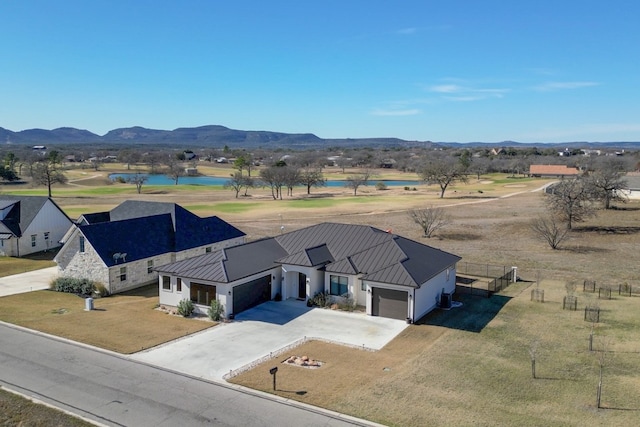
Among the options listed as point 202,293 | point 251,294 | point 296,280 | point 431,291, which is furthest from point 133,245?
point 431,291

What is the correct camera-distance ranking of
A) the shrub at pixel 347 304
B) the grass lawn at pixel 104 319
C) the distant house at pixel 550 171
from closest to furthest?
the grass lawn at pixel 104 319 → the shrub at pixel 347 304 → the distant house at pixel 550 171

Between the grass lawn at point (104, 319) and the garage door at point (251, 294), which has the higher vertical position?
the garage door at point (251, 294)

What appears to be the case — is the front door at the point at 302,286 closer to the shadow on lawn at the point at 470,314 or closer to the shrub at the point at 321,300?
the shrub at the point at 321,300

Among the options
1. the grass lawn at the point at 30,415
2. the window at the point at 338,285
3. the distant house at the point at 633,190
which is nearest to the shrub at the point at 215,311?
the window at the point at 338,285

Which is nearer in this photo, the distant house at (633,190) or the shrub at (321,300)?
the shrub at (321,300)

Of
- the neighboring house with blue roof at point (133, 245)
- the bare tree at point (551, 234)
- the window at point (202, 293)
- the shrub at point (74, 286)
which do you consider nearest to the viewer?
the window at point (202, 293)

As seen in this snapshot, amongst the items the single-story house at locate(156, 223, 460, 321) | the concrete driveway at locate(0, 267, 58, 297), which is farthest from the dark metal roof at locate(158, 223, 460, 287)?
the concrete driveway at locate(0, 267, 58, 297)
